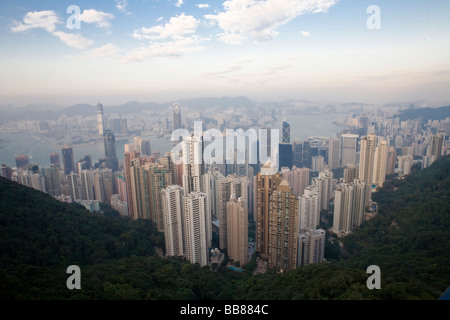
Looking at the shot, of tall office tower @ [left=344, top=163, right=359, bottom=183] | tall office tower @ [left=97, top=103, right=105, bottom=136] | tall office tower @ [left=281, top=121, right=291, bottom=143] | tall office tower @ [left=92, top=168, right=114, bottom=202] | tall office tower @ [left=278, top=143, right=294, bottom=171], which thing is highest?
tall office tower @ [left=97, top=103, right=105, bottom=136]

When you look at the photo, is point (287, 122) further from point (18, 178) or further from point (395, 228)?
point (18, 178)

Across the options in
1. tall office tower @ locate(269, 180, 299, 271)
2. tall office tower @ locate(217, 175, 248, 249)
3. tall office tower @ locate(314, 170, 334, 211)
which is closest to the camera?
tall office tower @ locate(269, 180, 299, 271)

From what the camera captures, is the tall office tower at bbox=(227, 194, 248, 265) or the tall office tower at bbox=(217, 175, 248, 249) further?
the tall office tower at bbox=(217, 175, 248, 249)

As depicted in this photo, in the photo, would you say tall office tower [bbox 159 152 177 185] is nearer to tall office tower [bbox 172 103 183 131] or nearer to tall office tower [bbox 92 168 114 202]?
tall office tower [bbox 172 103 183 131]

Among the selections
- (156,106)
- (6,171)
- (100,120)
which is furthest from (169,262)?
(100,120)

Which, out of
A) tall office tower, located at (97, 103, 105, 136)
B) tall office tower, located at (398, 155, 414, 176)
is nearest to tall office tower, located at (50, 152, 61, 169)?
tall office tower, located at (97, 103, 105, 136)

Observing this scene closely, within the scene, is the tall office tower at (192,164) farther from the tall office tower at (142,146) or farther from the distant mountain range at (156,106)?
the tall office tower at (142,146)

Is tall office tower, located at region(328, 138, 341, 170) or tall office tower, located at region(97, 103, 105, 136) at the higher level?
tall office tower, located at region(97, 103, 105, 136)

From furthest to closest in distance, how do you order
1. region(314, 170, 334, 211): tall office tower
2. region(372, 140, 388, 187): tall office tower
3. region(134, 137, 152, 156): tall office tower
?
region(134, 137, 152, 156): tall office tower < region(372, 140, 388, 187): tall office tower < region(314, 170, 334, 211): tall office tower

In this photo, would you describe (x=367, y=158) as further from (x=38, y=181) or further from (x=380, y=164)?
(x=38, y=181)
